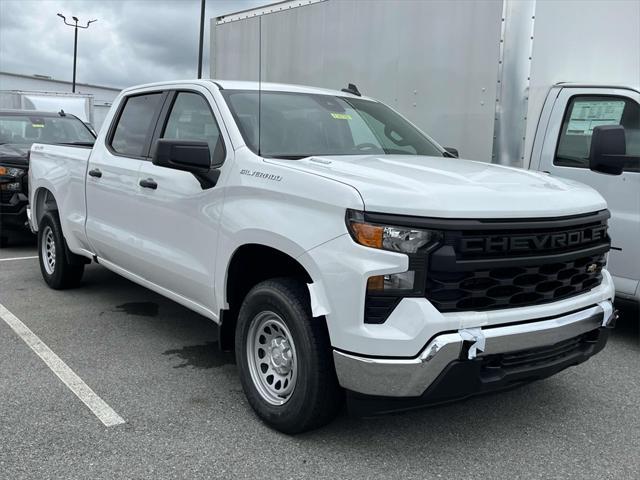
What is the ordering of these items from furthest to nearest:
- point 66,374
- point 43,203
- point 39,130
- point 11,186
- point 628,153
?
point 39,130
point 11,186
point 43,203
point 628,153
point 66,374

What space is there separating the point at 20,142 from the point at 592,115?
7.79 m

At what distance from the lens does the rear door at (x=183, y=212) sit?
386 centimetres

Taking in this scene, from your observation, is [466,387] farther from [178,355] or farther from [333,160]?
[178,355]

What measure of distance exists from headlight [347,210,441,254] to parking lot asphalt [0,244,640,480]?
1106 mm

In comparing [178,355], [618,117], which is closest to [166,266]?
[178,355]

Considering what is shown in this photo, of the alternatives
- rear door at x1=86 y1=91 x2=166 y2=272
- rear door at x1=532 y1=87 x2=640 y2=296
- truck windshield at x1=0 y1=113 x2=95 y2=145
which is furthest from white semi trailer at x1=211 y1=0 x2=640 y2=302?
truck windshield at x1=0 y1=113 x2=95 y2=145

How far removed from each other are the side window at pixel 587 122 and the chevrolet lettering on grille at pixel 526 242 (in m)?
2.23

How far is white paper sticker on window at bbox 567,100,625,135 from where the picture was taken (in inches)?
210

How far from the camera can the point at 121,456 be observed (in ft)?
10.4

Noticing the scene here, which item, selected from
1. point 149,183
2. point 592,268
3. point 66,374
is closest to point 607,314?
point 592,268

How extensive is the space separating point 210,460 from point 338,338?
90 cm

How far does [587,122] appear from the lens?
5.50 meters

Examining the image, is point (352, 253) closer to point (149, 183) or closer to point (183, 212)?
point (183, 212)

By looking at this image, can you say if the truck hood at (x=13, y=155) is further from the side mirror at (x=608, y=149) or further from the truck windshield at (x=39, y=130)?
the side mirror at (x=608, y=149)
